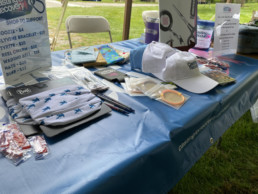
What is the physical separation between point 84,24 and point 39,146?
140 centimetres

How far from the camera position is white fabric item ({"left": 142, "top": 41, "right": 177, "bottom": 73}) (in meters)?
0.75

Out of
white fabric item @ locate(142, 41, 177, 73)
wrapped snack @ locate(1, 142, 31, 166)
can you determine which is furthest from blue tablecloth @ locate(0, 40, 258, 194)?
white fabric item @ locate(142, 41, 177, 73)

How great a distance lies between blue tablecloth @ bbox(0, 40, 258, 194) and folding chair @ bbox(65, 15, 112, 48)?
1.14 metres

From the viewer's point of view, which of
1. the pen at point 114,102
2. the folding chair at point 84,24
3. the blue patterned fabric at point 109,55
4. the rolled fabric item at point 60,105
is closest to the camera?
the rolled fabric item at point 60,105

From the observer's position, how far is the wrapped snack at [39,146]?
41cm

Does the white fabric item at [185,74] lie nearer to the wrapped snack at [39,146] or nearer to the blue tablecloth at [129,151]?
the blue tablecloth at [129,151]

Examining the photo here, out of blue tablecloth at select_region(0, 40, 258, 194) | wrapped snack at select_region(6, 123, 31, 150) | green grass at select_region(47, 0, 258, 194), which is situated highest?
wrapped snack at select_region(6, 123, 31, 150)

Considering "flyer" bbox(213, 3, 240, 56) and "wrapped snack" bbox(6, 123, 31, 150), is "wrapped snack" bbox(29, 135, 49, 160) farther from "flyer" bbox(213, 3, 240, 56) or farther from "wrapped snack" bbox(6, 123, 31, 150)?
"flyer" bbox(213, 3, 240, 56)

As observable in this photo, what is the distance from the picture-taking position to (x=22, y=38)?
695 millimetres

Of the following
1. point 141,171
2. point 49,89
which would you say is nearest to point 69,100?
point 49,89

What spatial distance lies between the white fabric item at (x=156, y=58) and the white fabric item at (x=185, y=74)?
0.09 ft

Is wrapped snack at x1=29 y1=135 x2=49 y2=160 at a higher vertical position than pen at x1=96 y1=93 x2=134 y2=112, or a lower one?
lower

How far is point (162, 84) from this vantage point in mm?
718

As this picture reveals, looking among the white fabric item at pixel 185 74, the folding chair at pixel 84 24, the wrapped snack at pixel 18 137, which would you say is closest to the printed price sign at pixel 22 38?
the wrapped snack at pixel 18 137
